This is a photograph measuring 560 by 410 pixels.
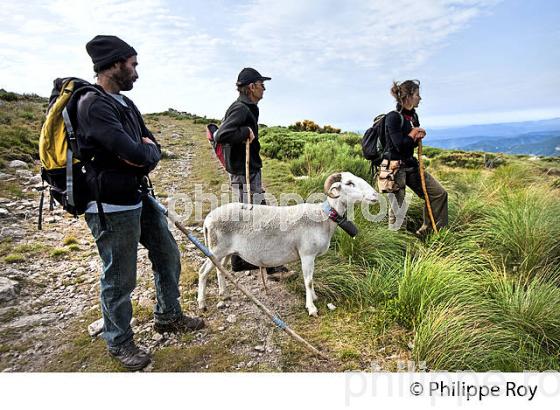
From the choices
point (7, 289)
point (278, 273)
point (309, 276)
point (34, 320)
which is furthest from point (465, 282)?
point (7, 289)

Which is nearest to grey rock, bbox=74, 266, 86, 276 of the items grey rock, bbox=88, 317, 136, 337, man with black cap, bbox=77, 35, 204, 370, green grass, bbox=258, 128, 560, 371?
grey rock, bbox=88, 317, 136, 337

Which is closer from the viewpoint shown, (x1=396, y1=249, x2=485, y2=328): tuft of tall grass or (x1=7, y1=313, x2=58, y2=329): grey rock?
(x1=396, y1=249, x2=485, y2=328): tuft of tall grass

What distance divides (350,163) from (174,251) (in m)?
6.75

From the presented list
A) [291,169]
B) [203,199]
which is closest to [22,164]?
[203,199]

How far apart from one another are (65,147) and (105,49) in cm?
93

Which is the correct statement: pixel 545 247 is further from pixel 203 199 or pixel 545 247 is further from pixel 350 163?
pixel 203 199

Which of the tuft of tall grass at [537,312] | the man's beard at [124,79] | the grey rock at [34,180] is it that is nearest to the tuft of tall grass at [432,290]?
the tuft of tall grass at [537,312]

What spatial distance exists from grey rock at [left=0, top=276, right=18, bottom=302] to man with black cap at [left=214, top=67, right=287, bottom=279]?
322 cm

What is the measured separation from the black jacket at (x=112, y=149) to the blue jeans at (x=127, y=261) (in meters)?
0.24

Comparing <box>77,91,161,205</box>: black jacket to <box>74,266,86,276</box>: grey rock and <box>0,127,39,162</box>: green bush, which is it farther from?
<box>0,127,39,162</box>: green bush

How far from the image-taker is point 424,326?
3.54m

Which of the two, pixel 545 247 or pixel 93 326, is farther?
pixel 545 247

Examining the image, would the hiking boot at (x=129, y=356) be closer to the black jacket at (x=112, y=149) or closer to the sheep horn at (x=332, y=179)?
the black jacket at (x=112, y=149)

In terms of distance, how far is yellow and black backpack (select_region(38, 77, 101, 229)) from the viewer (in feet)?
9.02
